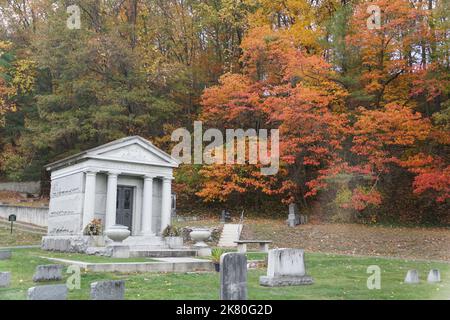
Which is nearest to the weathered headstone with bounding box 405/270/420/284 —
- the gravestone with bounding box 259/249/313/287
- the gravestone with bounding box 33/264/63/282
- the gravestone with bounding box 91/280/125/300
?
the gravestone with bounding box 259/249/313/287

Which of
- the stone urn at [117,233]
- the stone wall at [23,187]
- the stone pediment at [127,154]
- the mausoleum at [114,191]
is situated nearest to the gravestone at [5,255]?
the stone urn at [117,233]

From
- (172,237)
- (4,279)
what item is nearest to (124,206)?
(172,237)

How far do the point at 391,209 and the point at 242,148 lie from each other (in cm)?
959

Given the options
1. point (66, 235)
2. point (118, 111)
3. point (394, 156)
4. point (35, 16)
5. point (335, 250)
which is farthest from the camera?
point (35, 16)

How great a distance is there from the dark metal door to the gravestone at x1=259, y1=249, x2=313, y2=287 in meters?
11.6

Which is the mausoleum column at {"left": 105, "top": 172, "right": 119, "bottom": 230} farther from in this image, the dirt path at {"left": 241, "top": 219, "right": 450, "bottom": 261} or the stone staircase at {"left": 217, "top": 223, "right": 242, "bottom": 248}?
the dirt path at {"left": 241, "top": 219, "right": 450, "bottom": 261}

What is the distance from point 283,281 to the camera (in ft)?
37.6

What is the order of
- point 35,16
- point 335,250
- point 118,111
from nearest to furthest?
point 335,250 < point 118,111 < point 35,16

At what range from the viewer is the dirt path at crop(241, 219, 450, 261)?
71.3 feet

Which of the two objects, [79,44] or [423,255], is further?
[79,44]

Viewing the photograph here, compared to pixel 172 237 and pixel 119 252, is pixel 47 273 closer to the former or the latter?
pixel 119 252

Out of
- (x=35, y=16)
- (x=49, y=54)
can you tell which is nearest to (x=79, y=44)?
(x=49, y=54)
